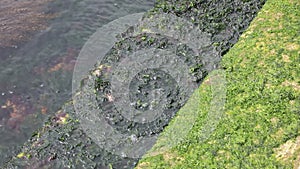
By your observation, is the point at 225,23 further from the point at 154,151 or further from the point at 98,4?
the point at 154,151

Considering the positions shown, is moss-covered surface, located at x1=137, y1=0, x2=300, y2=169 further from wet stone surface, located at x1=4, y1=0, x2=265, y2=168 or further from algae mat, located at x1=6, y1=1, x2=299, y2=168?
wet stone surface, located at x1=4, y1=0, x2=265, y2=168

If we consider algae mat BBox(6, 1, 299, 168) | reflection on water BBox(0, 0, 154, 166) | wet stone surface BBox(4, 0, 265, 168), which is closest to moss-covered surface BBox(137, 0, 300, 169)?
algae mat BBox(6, 1, 299, 168)

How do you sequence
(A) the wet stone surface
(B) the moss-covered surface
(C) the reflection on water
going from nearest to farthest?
1. (B) the moss-covered surface
2. (A) the wet stone surface
3. (C) the reflection on water

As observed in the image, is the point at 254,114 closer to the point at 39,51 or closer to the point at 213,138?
the point at 213,138

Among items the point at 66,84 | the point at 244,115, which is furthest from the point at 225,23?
the point at 66,84

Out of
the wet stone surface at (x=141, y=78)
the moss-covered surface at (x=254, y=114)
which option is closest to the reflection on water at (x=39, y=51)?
the wet stone surface at (x=141, y=78)

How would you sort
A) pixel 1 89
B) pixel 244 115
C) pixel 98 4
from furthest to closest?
pixel 98 4 < pixel 1 89 < pixel 244 115
